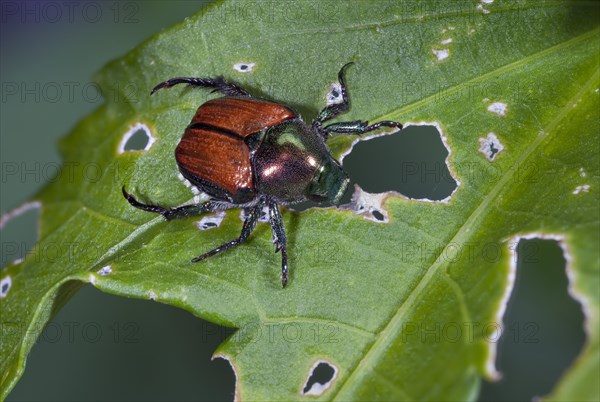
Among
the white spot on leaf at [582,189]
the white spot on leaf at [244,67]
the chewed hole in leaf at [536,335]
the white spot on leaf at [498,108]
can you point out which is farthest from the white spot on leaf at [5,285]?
the white spot on leaf at [582,189]

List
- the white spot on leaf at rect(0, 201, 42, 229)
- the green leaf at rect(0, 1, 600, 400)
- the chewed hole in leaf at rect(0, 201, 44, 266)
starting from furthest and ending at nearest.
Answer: the chewed hole in leaf at rect(0, 201, 44, 266)
the white spot on leaf at rect(0, 201, 42, 229)
the green leaf at rect(0, 1, 600, 400)

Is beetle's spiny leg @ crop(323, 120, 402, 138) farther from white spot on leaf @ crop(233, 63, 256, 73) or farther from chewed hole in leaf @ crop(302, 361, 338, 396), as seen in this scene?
chewed hole in leaf @ crop(302, 361, 338, 396)

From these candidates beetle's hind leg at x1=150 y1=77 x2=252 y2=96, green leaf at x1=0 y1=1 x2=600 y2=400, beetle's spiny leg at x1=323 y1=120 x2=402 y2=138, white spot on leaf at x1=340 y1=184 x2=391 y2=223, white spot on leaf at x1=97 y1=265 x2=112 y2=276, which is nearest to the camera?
green leaf at x1=0 y1=1 x2=600 y2=400

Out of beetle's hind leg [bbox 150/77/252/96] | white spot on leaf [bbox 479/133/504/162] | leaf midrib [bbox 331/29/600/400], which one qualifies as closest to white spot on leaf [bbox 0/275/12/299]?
beetle's hind leg [bbox 150/77/252/96]

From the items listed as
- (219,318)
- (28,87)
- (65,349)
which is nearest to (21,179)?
(28,87)

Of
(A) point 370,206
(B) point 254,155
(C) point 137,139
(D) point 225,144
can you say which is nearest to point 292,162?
(B) point 254,155

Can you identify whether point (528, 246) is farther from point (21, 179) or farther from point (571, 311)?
point (21, 179)

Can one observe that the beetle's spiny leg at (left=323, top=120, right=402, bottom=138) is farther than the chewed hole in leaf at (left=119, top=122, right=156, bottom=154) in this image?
No
